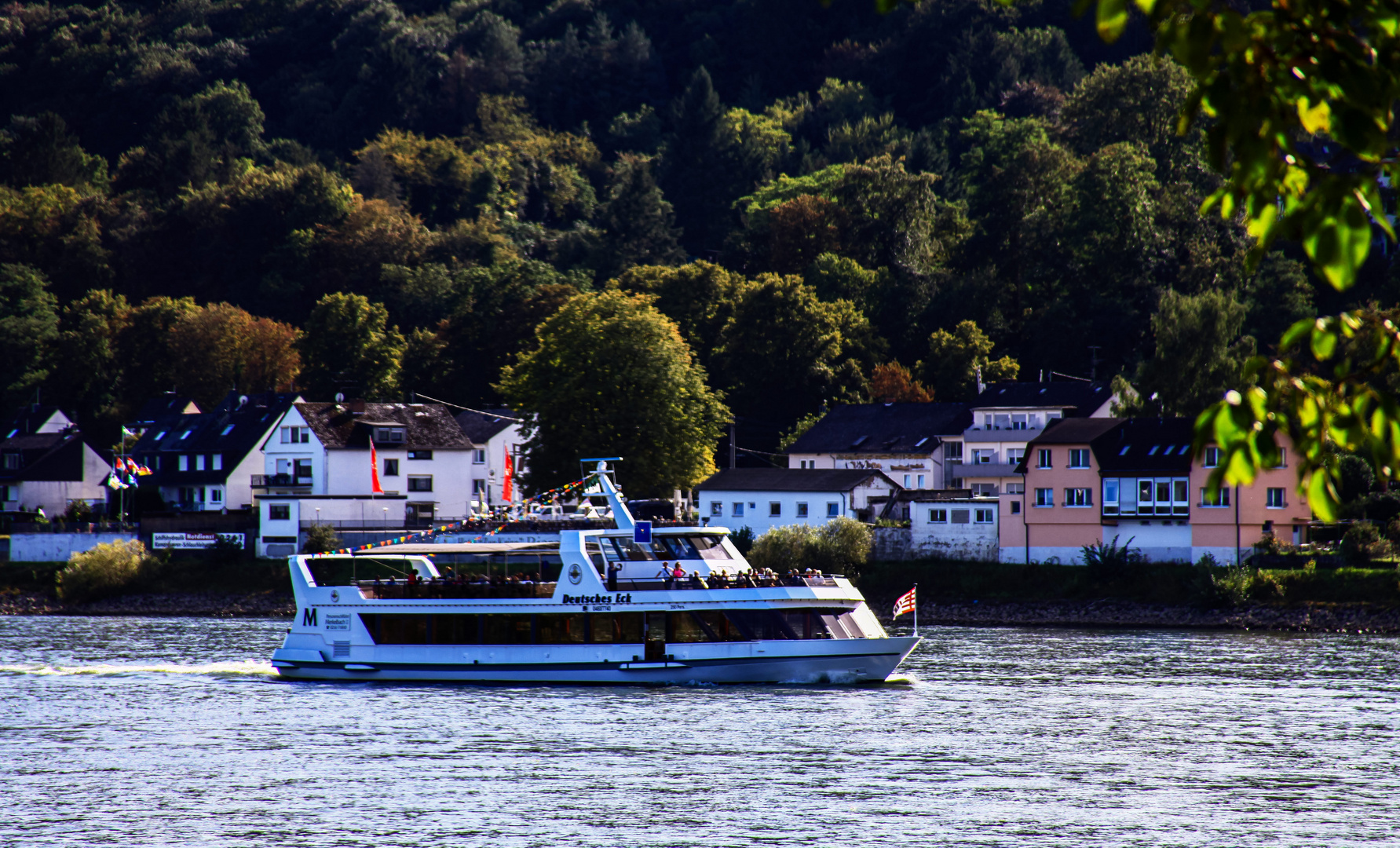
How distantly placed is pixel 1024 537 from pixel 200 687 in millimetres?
40930

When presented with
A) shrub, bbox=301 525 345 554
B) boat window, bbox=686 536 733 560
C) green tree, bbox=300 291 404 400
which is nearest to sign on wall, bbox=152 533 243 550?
shrub, bbox=301 525 345 554

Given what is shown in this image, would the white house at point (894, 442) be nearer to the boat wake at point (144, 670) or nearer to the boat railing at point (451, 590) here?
the boat railing at point (451, 590)

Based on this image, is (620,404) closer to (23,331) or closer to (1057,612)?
(1057,612)

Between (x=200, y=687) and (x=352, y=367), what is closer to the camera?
(x=200, y=687)

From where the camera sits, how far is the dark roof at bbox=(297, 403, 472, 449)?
313 ft

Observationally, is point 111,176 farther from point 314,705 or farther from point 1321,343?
point 1321,343

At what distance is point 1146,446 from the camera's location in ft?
247

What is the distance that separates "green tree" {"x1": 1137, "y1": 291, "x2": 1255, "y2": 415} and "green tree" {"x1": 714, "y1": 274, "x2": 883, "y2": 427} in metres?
25.9

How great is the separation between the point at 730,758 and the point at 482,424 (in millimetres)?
73396

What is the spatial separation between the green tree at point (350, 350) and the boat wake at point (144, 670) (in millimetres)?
65563

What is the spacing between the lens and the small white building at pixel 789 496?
277 feet

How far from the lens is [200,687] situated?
48.9m

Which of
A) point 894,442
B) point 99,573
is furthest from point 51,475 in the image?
point 894,442

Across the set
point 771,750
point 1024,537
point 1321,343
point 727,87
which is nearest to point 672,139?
→ point 727,87
